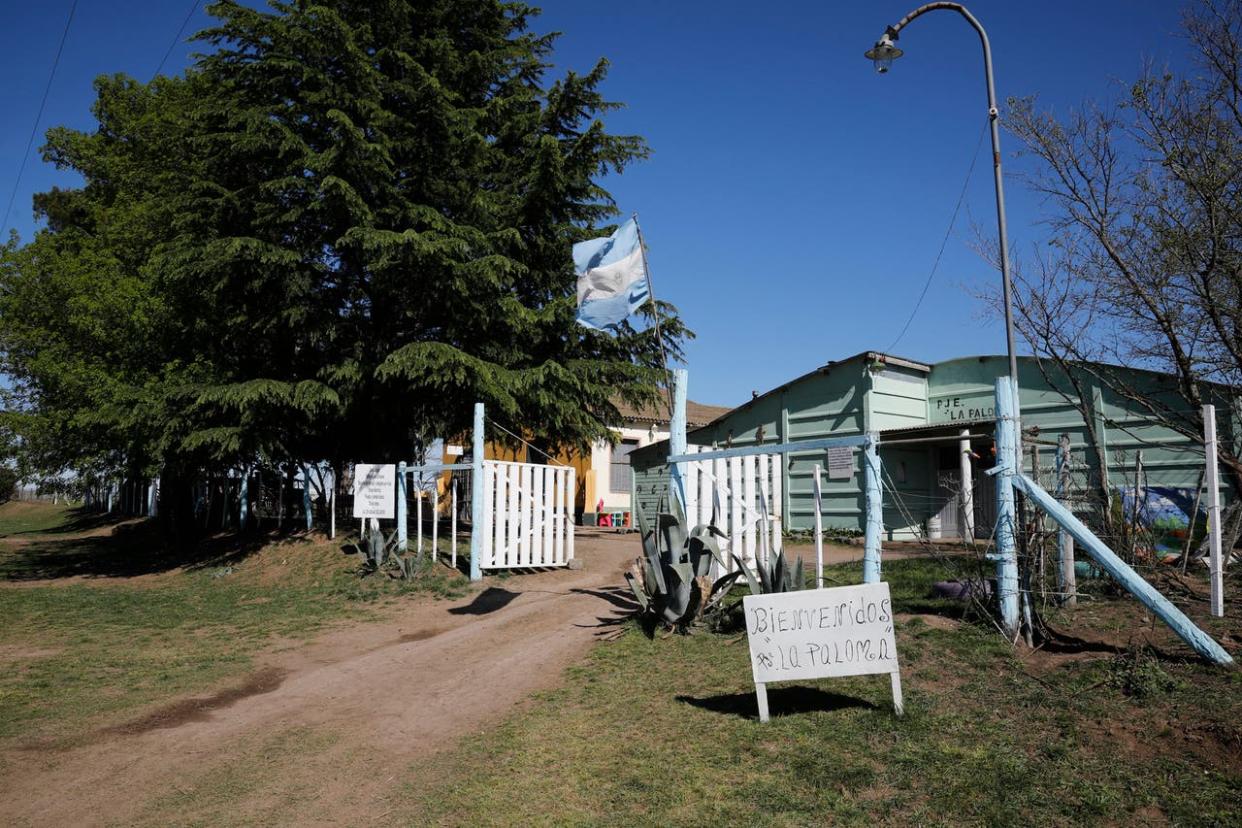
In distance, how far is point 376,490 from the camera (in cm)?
1584

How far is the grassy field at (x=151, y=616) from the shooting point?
7.98 metres

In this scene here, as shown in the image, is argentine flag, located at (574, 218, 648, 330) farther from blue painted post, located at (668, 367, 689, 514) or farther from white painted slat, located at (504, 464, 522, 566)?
white painted slat, located at (504, 464, 522, 566)

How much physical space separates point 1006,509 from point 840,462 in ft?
5.60

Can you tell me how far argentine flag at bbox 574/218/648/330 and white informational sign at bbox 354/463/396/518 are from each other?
22.1ft

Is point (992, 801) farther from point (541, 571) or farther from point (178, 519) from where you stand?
point (178, 519)

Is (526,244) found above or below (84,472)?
above

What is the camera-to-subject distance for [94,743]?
655 centimetres

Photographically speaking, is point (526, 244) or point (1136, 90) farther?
point (526, 244)

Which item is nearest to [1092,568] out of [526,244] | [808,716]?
[808,716]

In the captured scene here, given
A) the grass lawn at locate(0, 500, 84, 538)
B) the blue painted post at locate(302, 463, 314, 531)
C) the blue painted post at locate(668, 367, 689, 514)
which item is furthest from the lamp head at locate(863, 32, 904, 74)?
the grass lawn at locate(0, 500, 84, 538)

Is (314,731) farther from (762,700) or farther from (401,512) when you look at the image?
(401,512)

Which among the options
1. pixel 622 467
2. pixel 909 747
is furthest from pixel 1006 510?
pixel 622 467

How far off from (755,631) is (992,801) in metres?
1.93

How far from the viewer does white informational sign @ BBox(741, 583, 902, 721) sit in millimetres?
5711
